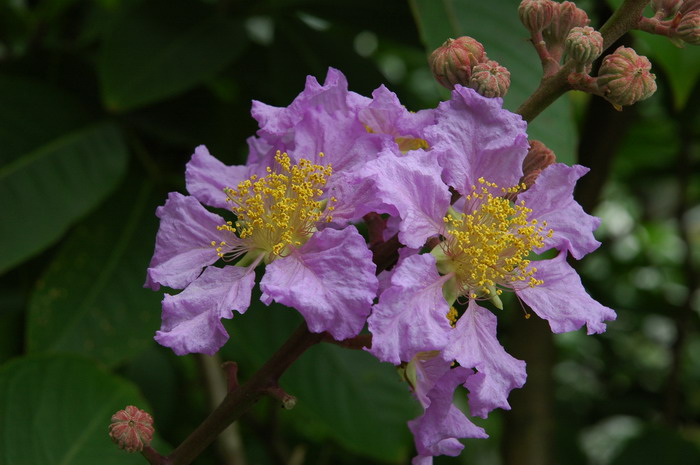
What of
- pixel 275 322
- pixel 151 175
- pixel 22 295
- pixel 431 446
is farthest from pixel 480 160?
pixel 22 295

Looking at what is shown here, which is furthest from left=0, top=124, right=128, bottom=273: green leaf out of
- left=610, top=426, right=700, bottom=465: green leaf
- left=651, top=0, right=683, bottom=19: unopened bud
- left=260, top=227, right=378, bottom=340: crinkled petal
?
left=610, top=426, right=700, bottom=465: green leaf

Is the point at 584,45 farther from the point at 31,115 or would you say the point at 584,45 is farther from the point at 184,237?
the point at 31,115

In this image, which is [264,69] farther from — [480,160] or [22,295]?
[480,160]

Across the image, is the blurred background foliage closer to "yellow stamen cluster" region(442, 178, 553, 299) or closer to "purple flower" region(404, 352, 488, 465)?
"yellow stamen cluster" region(442, 178, 553, 299)

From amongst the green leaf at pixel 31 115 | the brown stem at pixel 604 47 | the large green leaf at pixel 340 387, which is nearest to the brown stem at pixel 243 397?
the brown stem at pixel 604 47

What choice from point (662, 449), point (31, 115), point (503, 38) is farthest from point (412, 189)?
point (662, 449)

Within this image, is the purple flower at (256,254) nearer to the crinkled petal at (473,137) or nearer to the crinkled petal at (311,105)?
the crinkled petal at (311,105)
